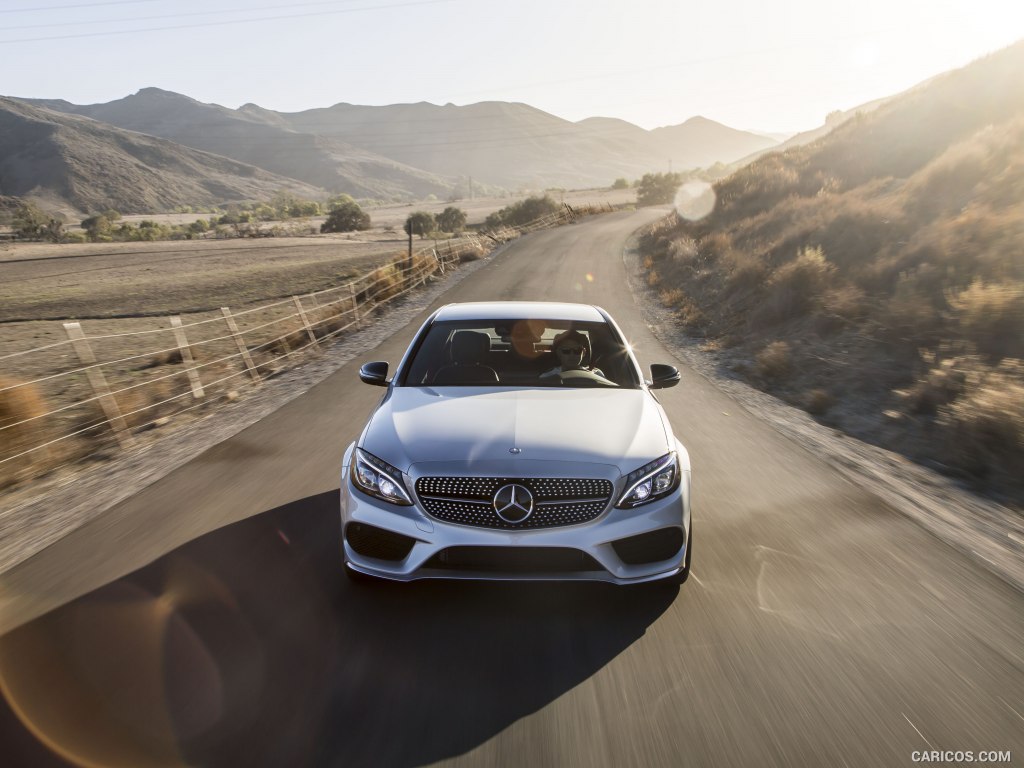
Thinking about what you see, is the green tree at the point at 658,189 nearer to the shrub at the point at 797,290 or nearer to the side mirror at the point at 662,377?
the shrub at the point at 797,290

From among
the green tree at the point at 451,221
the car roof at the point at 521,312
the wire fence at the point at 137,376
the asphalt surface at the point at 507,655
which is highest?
the car roof at the point at 521,312

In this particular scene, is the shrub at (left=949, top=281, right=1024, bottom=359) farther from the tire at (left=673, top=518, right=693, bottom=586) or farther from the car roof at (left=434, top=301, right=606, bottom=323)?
the tire at (left=673, top=518, right=693, bottom=586)

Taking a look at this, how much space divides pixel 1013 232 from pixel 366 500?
463 inches

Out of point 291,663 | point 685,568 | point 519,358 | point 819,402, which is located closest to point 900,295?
point 819,402

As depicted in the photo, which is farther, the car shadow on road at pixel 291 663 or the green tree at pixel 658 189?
the green tree at pixel 658 189

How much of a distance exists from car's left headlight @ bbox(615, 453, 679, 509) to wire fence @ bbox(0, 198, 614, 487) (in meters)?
5.52

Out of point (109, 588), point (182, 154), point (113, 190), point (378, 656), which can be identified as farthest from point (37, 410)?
point (182, 154)

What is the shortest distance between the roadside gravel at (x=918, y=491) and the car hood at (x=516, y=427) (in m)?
2.29

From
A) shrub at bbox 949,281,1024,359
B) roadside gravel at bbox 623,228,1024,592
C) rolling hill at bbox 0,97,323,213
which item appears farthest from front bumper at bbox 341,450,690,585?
rolling hill at bbox 0,97,323,213

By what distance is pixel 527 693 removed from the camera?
3.04 metres

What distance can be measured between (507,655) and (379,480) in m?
1.05

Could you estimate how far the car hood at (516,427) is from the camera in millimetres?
3635

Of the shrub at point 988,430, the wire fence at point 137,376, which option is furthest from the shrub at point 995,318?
the wire fence at point 137,376

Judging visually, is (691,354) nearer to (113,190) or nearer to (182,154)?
(113,190)
